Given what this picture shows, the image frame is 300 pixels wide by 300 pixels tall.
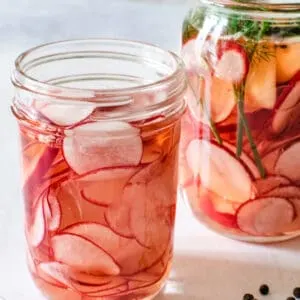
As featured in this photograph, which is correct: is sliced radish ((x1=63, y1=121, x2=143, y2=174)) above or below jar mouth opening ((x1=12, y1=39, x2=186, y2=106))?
below

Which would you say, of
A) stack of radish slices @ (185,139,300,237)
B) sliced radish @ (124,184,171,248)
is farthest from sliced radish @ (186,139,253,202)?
sliced radish @ (124,184,171,248)

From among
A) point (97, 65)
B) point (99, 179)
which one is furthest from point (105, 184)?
point (97, 65)

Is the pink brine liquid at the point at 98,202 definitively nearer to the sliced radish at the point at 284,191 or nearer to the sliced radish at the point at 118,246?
the sliced radish at the point at 118,246

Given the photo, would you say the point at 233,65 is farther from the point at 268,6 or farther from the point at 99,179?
Answer: the point at 99,179

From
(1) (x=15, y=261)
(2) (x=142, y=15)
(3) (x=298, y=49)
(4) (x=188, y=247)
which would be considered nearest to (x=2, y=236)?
(1) (x=15, y=261)

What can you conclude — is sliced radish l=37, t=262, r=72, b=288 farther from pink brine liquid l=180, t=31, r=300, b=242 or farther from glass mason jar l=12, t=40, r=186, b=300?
pink brine liquid l=180, t=31, r=300, b=242

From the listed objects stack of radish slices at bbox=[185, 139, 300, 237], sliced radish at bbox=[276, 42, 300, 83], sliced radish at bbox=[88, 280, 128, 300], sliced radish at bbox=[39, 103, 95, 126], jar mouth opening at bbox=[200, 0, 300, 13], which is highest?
jar mouth opening at bbox=[200, 0, 300, 13]

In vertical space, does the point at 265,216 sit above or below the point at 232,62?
below
